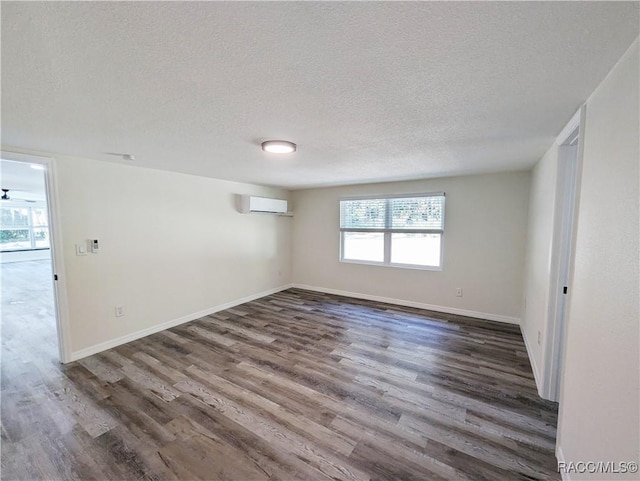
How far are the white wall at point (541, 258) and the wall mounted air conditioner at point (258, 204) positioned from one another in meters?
3.93

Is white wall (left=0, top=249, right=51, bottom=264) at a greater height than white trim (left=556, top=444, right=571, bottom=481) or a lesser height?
greater

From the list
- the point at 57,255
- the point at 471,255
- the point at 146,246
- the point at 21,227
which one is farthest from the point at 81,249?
the point at 21,227

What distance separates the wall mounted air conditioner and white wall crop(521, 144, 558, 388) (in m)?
3.93

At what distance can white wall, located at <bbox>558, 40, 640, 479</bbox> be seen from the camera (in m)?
0.96

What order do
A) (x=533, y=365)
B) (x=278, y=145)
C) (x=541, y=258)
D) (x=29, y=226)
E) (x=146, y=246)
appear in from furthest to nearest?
(x=29, y=226), (x=146, y=246), (x=533, y=365), (x=541, y=258), (x=278, y=145)

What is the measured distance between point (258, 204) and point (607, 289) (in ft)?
14.3

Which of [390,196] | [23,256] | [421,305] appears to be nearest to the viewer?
[421,305]

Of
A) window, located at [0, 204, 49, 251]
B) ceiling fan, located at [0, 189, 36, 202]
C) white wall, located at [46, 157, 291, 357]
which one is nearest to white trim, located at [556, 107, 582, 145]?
white wall, located at [46, 157, 291, 357]

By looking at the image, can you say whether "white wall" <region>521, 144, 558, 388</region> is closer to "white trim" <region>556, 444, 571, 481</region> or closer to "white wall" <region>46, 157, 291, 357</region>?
"white trim" <region>556, 444, 571, 481</region>

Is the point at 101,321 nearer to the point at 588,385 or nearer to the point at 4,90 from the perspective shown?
the point at 4,90

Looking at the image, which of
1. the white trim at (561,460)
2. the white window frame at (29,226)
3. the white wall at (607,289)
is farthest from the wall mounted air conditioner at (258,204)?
the white window frame at (29,226)

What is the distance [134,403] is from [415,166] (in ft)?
12.3

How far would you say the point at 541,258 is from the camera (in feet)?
8.32

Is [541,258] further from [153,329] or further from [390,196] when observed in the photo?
[153,329]
